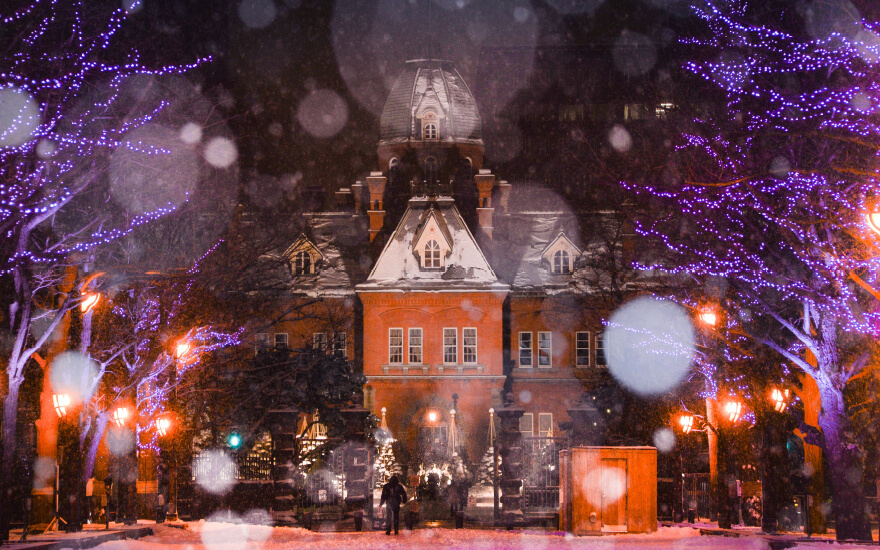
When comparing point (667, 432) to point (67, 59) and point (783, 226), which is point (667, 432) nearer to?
point (783, 226)

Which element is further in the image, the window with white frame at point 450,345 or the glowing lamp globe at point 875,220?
the window with white frame at point 450,345

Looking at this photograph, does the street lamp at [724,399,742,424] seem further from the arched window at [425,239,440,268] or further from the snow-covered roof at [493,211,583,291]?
the snow-covered roof at [493,211,583,291]

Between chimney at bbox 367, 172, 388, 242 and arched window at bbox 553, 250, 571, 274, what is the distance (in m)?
9.64

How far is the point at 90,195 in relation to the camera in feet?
76.3

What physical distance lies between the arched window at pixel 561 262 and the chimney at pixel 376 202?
380 inches

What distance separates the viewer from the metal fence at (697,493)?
28202mm

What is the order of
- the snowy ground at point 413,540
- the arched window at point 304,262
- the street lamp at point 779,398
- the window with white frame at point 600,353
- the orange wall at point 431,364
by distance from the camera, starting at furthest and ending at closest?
the arched window at point 304,262 → the window with white frame at point 600,353 → the orange wall at point 431,364 → the street lamp at point 779,398 → the snowy ground at point 413,540

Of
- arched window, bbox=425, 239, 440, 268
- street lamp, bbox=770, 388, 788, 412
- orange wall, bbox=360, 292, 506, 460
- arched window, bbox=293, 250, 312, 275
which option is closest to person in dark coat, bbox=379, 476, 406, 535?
street lamp, bbox=770, 388, 788, 412

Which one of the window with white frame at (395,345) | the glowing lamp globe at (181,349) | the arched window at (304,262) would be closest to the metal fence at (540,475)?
the glowing lamp globe at (181,349)

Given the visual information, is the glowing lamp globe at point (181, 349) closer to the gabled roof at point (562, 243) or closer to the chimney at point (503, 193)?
the gabled roof at point (562, 243)

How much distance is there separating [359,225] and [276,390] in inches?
831

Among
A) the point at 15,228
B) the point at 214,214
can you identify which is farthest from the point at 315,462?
the point at 15,228

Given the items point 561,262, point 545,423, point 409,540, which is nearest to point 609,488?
point 409,540

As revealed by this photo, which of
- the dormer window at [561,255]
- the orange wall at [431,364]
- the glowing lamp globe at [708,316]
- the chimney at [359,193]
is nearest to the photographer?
the glowing lamp globe at [708,316]
